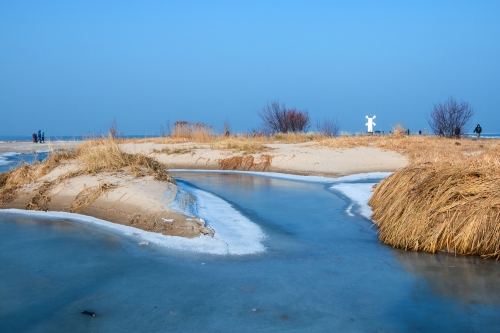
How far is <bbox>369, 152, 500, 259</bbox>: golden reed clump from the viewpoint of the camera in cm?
567

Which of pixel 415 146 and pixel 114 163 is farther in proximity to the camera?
pixel 415 146

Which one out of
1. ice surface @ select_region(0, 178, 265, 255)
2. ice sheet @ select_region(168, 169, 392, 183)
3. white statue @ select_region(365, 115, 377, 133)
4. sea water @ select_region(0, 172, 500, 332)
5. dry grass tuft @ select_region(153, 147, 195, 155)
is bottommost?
sea water @ select_region(0, 172, 500, 332)

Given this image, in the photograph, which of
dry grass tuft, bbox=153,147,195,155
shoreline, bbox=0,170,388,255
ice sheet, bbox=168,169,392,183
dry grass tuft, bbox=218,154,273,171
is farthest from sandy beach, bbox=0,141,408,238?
dry grass tuft, bbox=153,147,195,155

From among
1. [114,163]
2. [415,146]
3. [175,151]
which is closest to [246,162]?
[175,151]

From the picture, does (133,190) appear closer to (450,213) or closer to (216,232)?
(216,232)

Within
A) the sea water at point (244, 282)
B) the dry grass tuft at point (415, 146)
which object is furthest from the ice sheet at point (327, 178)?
the sea water at point (244, 282)

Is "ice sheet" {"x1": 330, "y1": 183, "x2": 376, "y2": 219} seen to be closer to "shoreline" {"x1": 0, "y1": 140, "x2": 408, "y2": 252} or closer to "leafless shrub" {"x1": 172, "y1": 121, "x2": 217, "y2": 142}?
"shoreline" {"x1": 0, "y1": 140, "x2": 408, "y2": 252}

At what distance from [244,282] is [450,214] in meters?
2.83

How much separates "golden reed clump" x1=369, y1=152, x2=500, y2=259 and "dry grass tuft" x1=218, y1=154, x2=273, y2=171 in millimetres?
9047

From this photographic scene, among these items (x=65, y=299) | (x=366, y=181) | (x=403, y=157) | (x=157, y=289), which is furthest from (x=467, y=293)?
(x=403, y=157)

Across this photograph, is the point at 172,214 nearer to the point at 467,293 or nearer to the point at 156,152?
the point at 467,293

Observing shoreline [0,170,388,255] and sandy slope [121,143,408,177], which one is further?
sandy slope [121,143,408,177]

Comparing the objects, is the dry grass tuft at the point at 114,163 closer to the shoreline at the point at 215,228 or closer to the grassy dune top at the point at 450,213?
the shoreline at the point at 215,228

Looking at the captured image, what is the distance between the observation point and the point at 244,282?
4715 millimetres
